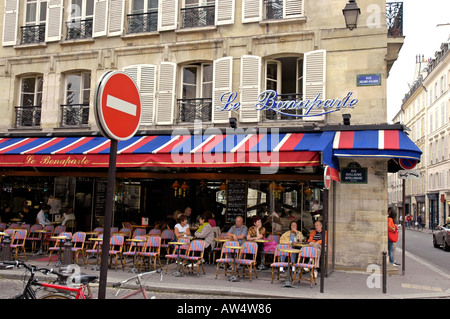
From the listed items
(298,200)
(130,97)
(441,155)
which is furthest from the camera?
(441,155)

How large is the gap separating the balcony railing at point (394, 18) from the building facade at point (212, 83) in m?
0.03

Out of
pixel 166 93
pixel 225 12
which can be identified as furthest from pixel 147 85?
pixel 225 12

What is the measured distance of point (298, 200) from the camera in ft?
39.2

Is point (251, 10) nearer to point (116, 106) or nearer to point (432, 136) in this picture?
point (116, 106)

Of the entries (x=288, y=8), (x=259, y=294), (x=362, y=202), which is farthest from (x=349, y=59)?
(x=259, y=294)

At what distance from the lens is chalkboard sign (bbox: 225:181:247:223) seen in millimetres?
12609

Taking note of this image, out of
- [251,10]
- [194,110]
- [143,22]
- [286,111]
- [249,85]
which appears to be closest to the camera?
[286,111]

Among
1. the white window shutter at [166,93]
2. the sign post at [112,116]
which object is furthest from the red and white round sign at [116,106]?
the white window shutter at [166,93]

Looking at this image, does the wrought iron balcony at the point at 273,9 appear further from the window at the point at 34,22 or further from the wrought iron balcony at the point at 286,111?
Answer: the window at the point at 34,22

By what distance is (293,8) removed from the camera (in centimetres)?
1220

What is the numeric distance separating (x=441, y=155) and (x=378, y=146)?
Answer: 38.1 m

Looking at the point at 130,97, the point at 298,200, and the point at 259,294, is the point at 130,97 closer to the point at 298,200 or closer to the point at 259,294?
the point at 259,294

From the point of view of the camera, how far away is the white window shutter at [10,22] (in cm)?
1527

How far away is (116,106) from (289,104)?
891 centimetres
